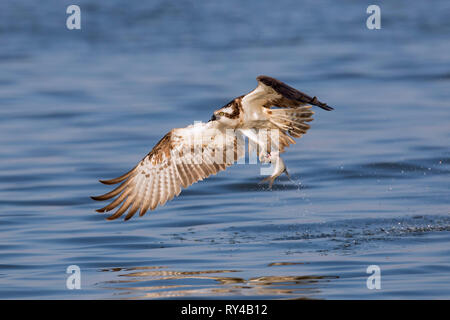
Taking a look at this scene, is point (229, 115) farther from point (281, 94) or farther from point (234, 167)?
point (234, 167)

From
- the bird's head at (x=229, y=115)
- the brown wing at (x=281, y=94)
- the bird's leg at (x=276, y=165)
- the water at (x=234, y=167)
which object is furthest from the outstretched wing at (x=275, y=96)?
the water at (x=234, y=167)

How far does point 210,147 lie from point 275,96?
4.04 feet

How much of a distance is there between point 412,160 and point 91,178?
15.2 feet

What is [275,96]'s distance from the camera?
26.6 ft

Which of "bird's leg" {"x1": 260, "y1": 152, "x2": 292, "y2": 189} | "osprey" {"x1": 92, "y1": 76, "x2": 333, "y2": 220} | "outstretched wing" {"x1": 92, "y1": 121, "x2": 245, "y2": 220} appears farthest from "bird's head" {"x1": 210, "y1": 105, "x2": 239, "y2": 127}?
"bird's leg" {"x1": 260, "y1": 152, "x2": 292, "y2": 189}

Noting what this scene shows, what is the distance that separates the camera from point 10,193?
1221 centimetres

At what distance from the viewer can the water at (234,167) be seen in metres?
8.15

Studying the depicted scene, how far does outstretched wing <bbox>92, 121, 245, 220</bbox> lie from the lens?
8.82 metres

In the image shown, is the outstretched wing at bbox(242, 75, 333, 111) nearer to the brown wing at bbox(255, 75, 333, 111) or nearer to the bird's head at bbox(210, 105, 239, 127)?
the brown wing at bbox(255, 75, 333, 111)

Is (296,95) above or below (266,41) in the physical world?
below

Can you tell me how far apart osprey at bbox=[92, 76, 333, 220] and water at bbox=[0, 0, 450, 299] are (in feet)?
2.03

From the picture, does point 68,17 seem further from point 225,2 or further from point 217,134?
point 217,134

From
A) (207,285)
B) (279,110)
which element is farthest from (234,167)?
(207,285)

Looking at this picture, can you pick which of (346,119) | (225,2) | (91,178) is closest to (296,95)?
(91,178)
